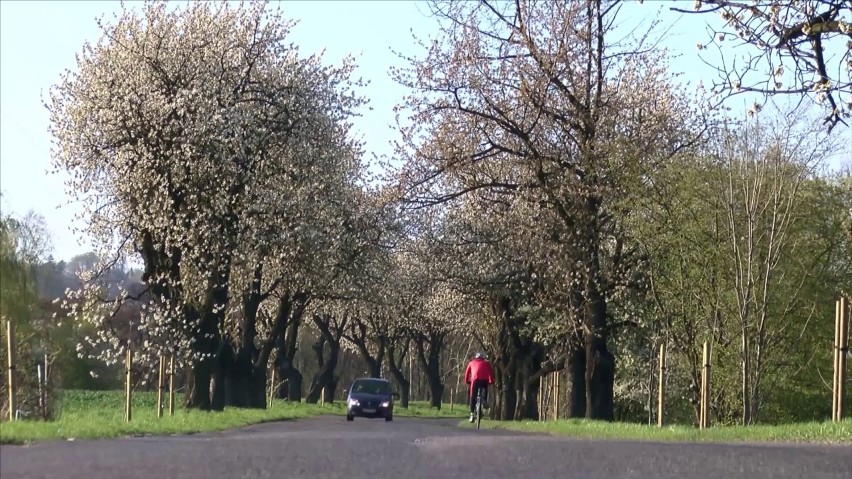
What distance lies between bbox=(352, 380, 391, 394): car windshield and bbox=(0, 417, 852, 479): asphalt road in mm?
30509

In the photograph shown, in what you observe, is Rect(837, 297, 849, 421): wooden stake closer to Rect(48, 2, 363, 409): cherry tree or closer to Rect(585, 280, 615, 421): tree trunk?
Rect(585, 280, 615, 421): tree trunk

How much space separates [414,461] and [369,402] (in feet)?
108

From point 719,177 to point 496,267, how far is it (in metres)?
13.4

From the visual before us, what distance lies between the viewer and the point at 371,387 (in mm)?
45562

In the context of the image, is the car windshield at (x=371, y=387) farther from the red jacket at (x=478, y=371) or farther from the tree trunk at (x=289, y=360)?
the red jacket at (x=478, y=371)

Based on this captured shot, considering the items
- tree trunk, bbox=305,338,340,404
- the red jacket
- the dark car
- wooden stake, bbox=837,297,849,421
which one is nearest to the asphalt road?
wooden stake, bbox=837,297,849,421

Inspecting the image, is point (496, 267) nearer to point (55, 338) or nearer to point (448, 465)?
point (55, 338)

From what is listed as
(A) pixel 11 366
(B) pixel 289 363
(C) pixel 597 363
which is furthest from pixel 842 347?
(B) pixel 289 363

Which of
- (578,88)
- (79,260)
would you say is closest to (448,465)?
(578,88)

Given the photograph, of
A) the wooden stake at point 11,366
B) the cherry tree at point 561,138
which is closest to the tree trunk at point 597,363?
the cherry tree at point 561,138

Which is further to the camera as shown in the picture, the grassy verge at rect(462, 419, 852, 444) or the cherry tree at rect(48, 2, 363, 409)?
the cherry tree at rect(48, 2, 363, 409)

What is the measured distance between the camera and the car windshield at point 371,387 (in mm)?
45125

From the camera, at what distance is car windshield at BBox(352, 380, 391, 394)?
45125 mm

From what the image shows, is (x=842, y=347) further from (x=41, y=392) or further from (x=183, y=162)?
(x=183, y=162)
